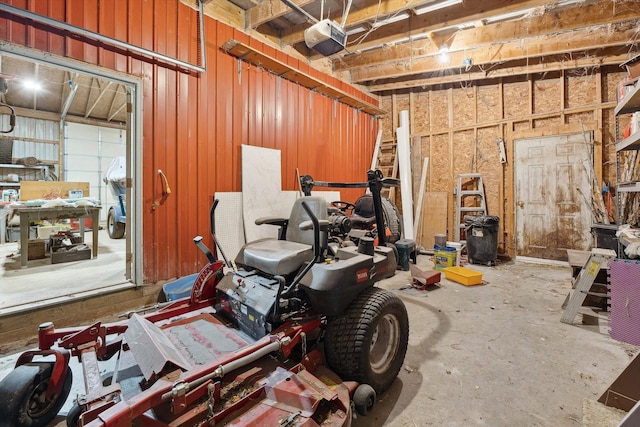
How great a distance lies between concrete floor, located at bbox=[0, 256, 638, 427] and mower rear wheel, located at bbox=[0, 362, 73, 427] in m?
0.15

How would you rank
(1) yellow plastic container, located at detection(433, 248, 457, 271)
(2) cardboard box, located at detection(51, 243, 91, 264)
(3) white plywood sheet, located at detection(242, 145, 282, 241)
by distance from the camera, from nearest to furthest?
(3) white plywood sheet, located at detection(242, 145, 282, 241) < (2) cardboard box, located at detection(51, 243, 91, 264) < (1) yellow plastic container, located at detection(433, 248, 457, 271)

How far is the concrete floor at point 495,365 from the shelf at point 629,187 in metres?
1.42

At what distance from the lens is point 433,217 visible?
21.0 ft

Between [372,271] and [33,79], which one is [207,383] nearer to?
[372,271]

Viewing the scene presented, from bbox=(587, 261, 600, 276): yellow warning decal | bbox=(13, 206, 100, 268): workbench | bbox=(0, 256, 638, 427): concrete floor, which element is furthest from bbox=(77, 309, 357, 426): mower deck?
bbox=(13, 206, 100, 268): workbench

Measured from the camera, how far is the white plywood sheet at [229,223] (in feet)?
12.2

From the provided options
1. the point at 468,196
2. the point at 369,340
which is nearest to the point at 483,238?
the point at 468,196

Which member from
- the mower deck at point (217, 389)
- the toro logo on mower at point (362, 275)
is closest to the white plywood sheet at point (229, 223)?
the mower deck at point (217, 389)

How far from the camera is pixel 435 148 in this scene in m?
6.54

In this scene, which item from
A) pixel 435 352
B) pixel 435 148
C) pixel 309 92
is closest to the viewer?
pixel 435 352

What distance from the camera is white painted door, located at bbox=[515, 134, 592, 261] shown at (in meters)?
5.03

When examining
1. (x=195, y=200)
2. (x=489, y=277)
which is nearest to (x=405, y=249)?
(x=489, y=277)

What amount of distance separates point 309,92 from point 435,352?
14.7 ft

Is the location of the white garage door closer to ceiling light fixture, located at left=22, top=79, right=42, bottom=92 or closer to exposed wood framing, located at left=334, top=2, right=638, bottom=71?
ceiling light fixture, located at left=22, top=79, right=42, bottom=92
